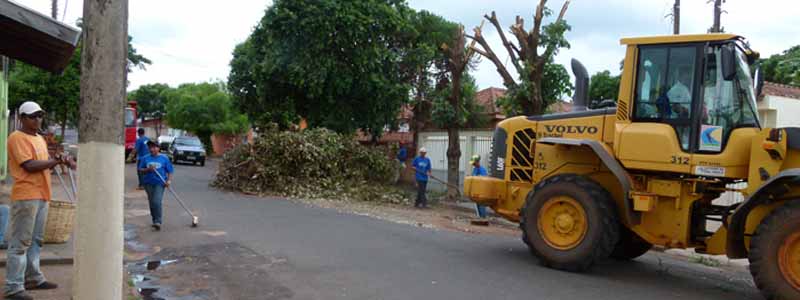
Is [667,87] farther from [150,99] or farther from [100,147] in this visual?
[150,99]

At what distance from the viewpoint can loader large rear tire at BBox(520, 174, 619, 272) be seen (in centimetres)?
766

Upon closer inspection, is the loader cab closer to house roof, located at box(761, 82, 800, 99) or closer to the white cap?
the white cap

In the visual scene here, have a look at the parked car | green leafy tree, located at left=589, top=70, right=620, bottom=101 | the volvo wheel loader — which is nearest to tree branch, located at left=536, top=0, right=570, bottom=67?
the volvo wheel loader

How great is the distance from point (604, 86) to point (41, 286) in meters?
34.2

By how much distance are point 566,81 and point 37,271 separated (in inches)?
569

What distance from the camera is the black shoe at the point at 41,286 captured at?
5.90 meters

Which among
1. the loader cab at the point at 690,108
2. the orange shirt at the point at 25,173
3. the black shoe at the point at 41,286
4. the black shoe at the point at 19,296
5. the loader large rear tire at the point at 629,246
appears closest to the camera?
the black shoe at the point at 19,296

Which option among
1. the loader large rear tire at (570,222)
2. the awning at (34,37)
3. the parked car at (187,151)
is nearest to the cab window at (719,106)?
the loader large rear tire at (570,222)

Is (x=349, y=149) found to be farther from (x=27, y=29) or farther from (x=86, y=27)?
(x=86, y=27)

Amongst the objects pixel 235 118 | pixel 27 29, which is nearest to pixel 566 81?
pixel 27 29

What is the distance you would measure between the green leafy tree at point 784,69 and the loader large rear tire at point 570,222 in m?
21.0

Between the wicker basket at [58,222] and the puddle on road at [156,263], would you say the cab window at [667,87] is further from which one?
the wicker basket at [58,222]

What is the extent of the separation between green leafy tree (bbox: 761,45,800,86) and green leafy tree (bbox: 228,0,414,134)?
49.3 ft

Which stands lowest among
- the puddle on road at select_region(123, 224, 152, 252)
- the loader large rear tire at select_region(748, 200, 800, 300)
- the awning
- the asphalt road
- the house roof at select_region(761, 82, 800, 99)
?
the puddle on road at select_region(123, 224, 152, 252)
